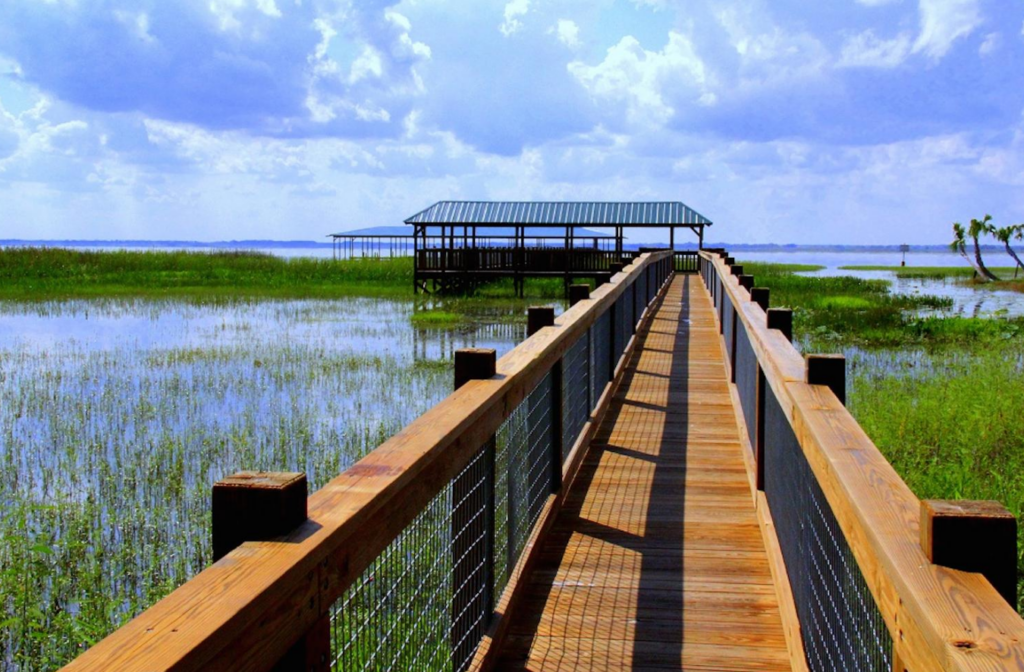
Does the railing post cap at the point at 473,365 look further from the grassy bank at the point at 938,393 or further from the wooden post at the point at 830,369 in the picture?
the grassy bank at the point at 938,393

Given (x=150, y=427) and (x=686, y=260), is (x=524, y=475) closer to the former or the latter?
(x=150, y=427)

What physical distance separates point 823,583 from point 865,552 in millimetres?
1167

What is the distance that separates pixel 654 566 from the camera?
4348 millimetres

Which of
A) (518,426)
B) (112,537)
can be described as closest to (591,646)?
A: (518,426)

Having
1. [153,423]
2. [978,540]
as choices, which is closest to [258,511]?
[978,540]

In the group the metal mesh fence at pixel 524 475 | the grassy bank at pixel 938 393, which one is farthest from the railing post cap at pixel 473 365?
the grassy bank at pixel 938 393

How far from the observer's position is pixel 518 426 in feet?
14.8

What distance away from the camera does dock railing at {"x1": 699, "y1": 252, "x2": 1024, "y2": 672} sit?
56.9 inches

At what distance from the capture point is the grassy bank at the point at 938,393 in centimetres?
798

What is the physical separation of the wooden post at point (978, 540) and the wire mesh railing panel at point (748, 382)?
12.5ft

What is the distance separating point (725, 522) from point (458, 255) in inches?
1320

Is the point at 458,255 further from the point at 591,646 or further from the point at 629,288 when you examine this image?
the point at 591,646

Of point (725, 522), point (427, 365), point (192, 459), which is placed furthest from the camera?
point (427, 365)

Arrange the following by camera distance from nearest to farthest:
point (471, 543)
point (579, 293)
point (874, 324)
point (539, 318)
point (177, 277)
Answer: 1. point (471, 543)
2. point (539, 318)
3. point (579, 293)
4. point (874, 324)
5. point (177, 277)
